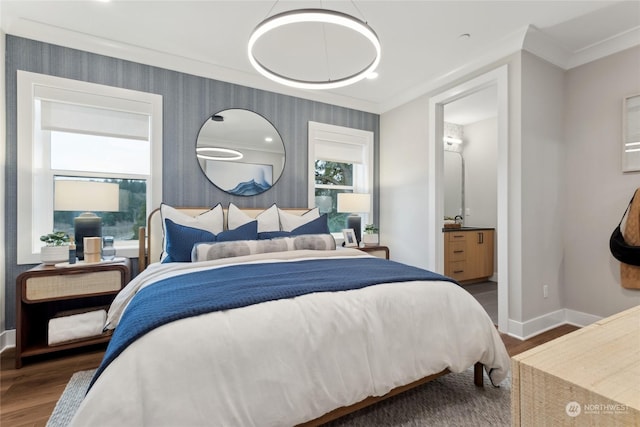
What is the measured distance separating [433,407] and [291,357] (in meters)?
1.05

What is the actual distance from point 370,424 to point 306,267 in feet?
3.11

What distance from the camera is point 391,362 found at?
1462 millimetres

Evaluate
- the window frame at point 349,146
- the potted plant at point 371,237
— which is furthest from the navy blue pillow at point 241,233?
the potted plant at point 371,237

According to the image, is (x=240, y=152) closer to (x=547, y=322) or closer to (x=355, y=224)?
(x=355, y=224)

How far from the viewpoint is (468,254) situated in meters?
4.53

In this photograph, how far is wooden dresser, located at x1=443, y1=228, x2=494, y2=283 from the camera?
14.3 ft

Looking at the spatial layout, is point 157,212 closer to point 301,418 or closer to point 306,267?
point 306,267

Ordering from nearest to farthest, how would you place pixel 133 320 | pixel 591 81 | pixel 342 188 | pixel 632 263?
pixel 133 320
pixel 632 263
pixel 591 81
pixel 342 188

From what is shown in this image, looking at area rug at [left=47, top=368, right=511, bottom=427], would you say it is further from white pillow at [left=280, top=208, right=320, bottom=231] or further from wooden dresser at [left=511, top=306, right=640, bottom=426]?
white pillow at [left=280, top=208, right=320, bottom=231]

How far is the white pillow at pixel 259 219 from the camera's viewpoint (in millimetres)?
2951

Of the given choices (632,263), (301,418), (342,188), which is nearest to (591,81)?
(632,263)

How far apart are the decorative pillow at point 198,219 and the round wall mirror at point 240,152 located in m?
0.53

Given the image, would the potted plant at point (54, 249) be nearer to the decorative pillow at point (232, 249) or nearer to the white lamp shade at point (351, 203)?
the decorative pillow at point (232, 249)

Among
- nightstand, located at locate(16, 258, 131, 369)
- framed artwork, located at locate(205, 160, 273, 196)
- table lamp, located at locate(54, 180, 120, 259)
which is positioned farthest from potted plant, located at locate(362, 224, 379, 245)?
table lamp, located at locate(54, 180, 120, 259)
